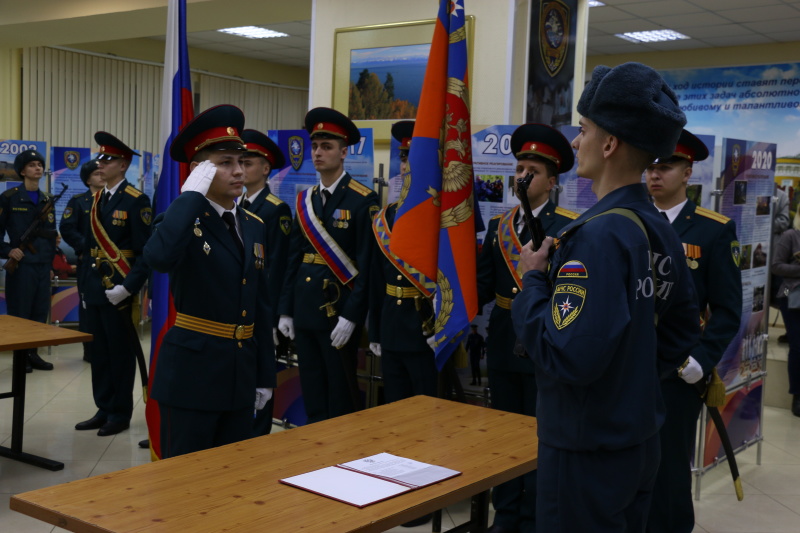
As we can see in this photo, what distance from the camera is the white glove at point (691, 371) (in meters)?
3.28

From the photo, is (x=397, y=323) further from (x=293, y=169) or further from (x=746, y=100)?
(x=746, y=100)

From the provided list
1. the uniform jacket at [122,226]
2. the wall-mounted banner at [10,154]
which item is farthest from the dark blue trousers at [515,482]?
the wall-mounted banner at [10,154]

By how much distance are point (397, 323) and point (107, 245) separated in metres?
2.27

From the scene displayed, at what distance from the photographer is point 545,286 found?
1.81 m

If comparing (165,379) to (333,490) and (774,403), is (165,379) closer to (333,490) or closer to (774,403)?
(333,490)

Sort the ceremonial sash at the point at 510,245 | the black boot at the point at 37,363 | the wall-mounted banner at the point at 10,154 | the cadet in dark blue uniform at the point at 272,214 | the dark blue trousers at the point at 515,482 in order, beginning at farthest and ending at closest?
the wall-mounted banner at the point at 10,154 < the black boot at the point at 37,363 < the cadet in dark blue uniform at the point at 272,214 < the ceremonial sash at the point at 510,245 < the dark blue trousers at the point at 515,482

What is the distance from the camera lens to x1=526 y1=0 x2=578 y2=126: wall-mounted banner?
16.3 feet

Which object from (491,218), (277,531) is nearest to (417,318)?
(491,218)

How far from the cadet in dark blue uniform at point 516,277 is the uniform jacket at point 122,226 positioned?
250 cm

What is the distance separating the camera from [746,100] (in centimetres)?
1109

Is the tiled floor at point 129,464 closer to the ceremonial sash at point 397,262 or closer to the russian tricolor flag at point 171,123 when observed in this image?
the russian tricolor flag at point 171,123

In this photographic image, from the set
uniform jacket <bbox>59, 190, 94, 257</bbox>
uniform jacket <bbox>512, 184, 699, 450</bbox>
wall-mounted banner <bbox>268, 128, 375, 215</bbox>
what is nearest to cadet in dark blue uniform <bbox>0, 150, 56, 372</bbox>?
uniform jacket <bbox>59, 190, 94, 257</bbox>

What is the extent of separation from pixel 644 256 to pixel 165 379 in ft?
6.02

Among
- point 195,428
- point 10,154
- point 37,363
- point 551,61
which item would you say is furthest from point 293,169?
point 10,154
